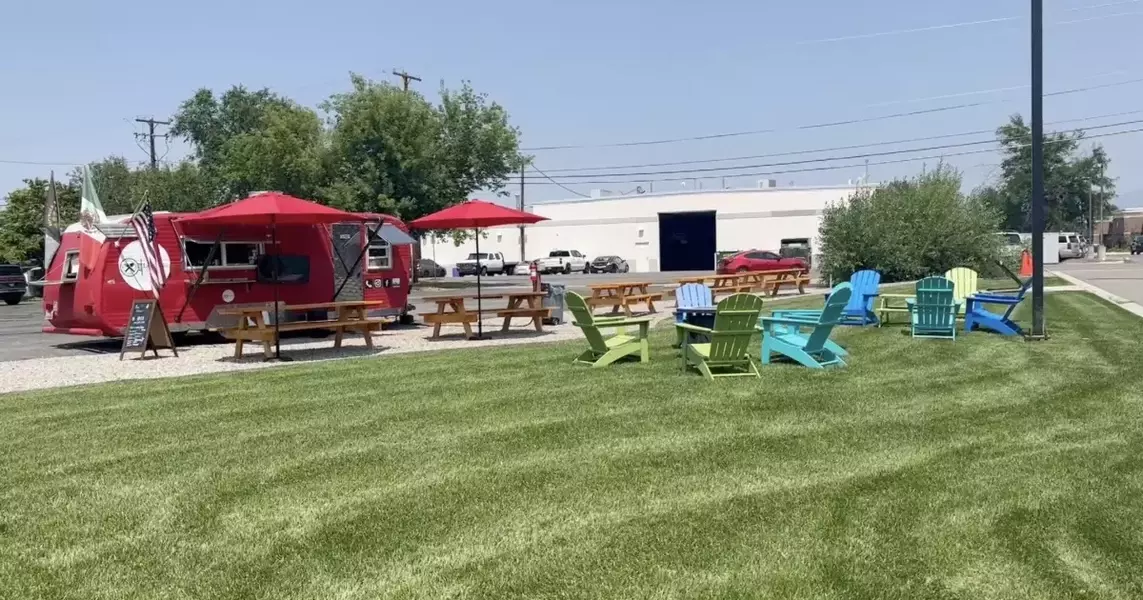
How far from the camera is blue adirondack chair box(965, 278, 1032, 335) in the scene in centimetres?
1205

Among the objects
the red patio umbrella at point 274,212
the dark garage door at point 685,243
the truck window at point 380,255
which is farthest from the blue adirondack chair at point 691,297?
the dark garage door at point 685,243

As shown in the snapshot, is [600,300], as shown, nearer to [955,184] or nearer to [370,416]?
[370,416]

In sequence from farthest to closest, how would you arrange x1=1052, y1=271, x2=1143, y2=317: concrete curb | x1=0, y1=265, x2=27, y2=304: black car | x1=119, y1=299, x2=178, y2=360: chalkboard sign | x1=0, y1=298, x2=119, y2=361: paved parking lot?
x1=0, y1=265, x2=27, y2=304: black car → x1=1052, y1=271, x2=1143, y2=317: concrete curb → x1=0, y1=298, x2=119, y2=361: paved parking lot → x1=119, y1=299, x2=178, y2=360: chalkboard sign

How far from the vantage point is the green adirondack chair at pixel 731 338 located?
8.83m

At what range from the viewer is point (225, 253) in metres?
14.9

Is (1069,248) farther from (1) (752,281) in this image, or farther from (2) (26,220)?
(2) (26,220)

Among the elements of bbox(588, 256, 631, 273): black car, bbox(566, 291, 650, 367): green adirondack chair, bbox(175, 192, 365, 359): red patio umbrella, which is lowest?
bbox(566, 291, 650, 367): green adirondack chair

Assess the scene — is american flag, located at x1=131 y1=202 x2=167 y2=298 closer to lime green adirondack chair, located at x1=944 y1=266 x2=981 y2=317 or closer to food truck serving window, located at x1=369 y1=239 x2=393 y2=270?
food truck serving window, located at x1=369 y1=239 x2=393 y2=270

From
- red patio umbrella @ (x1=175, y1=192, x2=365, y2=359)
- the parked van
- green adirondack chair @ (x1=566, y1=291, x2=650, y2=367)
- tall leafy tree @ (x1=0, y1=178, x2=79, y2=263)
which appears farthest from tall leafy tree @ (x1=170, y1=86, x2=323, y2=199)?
the parked van

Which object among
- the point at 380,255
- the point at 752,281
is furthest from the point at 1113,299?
the point at 380,255

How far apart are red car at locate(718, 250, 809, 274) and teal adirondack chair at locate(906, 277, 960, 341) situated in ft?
79.5

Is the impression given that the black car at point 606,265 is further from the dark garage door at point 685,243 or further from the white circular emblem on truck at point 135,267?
the white circular emblem on truck at point 135,267

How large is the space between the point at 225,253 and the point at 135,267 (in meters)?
1.35

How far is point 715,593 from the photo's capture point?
3.85 meters
